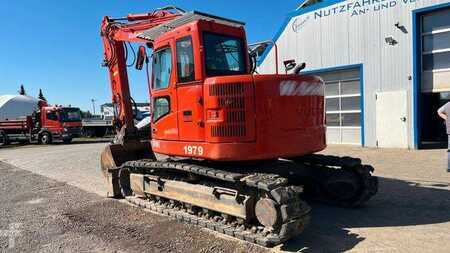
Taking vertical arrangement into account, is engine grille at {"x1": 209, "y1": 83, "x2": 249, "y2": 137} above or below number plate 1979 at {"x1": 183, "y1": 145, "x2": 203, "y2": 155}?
above

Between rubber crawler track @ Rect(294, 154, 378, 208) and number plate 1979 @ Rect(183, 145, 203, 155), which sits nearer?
number plate 1979 @ Rect(183, 145, 203, 155)

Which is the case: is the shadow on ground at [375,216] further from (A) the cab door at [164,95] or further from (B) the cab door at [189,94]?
(A) the cab door at [164,95]

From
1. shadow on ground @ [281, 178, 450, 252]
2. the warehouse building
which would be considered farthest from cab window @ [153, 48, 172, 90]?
the warehouse building

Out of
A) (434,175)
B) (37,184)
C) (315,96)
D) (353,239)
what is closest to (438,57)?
(434,175)

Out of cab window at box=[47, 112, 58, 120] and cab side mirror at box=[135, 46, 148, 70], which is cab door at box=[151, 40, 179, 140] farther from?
cab window at box=[47, 112, 58, 120]

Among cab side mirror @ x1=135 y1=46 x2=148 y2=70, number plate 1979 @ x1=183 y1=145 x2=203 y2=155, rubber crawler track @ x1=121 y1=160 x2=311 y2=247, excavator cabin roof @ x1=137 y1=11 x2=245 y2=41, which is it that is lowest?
rubber crawler track @ x1=121 y1=160 x2=311 y2=247

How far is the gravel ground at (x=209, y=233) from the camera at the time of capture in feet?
18.7

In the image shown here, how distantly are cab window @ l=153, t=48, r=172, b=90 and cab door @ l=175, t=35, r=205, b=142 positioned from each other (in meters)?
0.33

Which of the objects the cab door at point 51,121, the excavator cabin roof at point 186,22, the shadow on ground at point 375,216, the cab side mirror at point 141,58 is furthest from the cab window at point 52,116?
the shadow on ground at point 375,216

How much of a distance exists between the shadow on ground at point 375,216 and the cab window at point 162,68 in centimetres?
345

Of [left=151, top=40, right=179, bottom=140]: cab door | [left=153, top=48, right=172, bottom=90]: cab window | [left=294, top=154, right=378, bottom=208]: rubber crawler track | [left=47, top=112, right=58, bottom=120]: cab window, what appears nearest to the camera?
[left=151, top=40, right=179, bottom=140]: cab door

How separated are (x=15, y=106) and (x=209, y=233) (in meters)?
42.9

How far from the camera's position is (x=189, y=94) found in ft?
21.6

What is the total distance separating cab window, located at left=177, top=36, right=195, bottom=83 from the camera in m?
6.56
